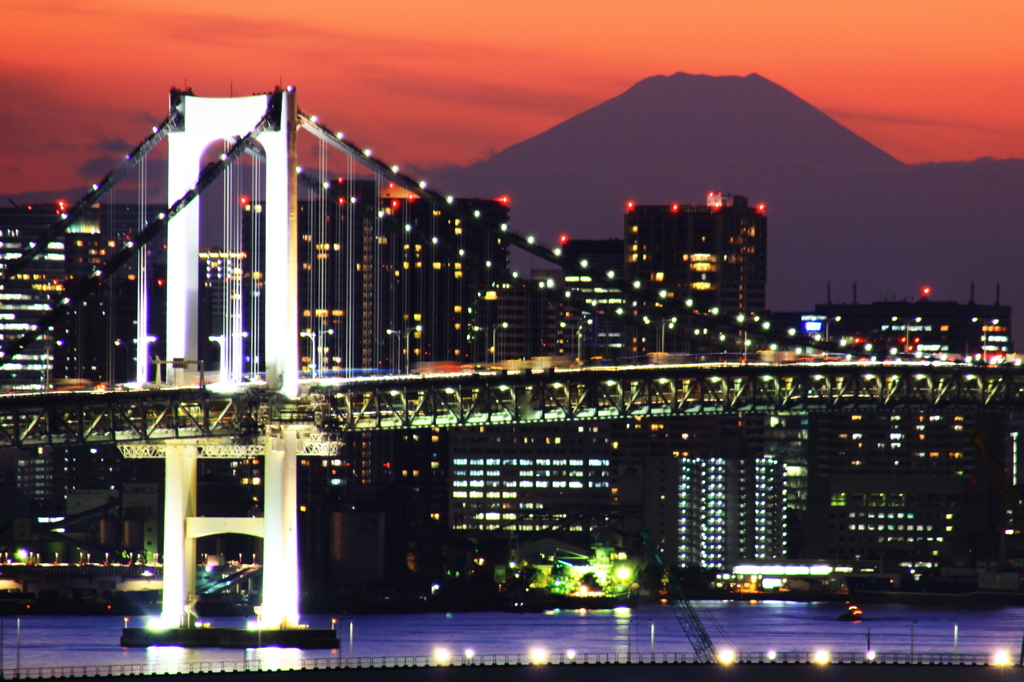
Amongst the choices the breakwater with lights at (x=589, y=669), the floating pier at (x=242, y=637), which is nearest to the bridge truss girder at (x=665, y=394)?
the floating pier at (x=242, y=637)

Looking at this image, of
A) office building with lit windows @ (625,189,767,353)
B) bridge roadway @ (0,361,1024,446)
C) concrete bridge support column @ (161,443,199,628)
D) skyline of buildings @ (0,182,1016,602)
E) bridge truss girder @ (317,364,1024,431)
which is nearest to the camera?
concrete bridge support column @ (161,443,199,628)

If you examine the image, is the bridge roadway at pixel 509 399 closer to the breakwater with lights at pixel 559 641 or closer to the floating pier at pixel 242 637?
the floating pier at pixel 242 637

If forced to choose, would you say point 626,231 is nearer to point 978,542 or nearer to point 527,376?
point 978,542

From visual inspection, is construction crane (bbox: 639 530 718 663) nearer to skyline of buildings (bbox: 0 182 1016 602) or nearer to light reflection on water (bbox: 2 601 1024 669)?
light reflection on water (bbox: 2 601 1024 669)

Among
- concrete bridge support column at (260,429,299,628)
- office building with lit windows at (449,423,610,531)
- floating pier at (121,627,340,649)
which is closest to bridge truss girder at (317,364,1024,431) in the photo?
concrete bridge support column at (260,429,299,628)

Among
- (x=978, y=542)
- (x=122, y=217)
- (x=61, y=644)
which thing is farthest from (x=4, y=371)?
(x=61, y=644)

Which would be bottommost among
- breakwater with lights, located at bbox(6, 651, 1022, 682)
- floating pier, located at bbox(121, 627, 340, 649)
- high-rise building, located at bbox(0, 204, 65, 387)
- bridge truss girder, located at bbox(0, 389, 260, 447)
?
breakwater with lights, located at bbox(6, 651, 1022, 682)
